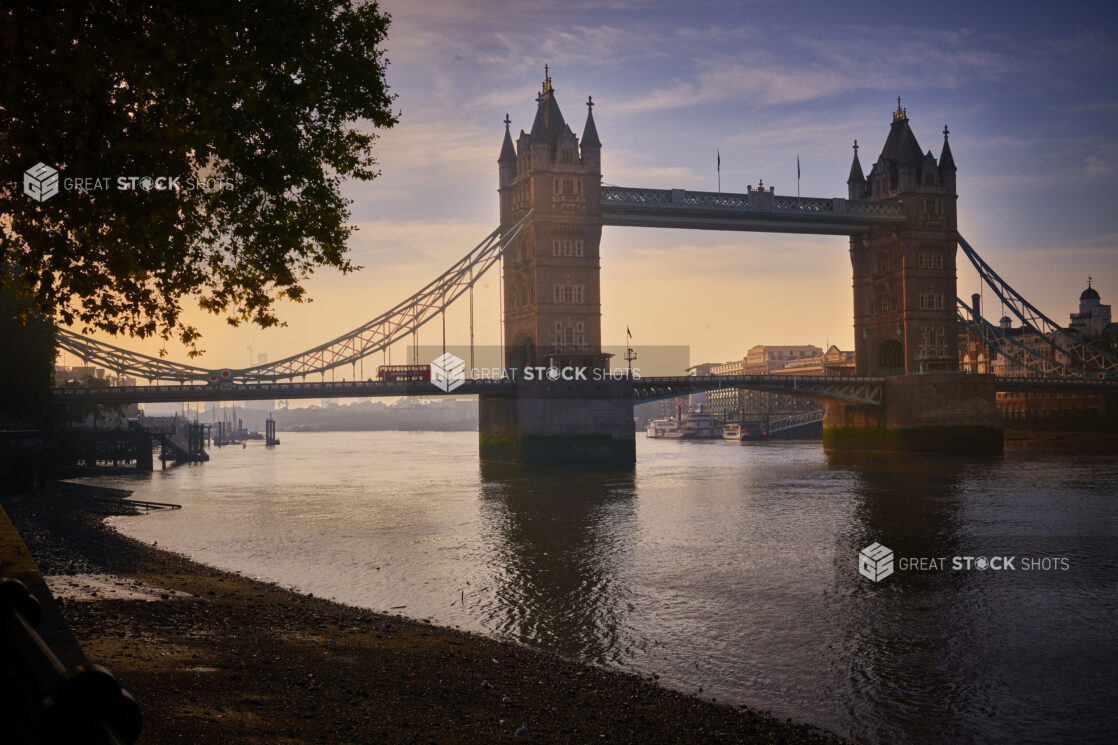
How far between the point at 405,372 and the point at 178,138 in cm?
5908

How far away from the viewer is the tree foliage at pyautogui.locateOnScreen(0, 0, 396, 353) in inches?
429

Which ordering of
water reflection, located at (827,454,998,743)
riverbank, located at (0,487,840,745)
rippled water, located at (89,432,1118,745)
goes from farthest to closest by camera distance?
rippled water, located at (89,432,1118,745) → water reflection, located at (827,454,998,743) → riverbank, located at (0,487,840,745)

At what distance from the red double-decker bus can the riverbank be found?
5210cm

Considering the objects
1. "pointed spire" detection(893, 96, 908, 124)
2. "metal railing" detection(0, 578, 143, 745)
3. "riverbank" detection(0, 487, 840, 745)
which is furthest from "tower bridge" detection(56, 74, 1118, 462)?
"metal railing" detection(0, 578, 143, 745)

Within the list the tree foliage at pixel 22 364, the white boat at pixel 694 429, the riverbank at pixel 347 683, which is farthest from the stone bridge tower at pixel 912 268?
the riverbank at pixel 347 683

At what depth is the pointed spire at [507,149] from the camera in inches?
3068

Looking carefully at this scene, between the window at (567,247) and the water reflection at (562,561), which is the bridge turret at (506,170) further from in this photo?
the water reflection at (562,561)

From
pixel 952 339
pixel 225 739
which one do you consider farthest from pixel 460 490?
pixel 952 339

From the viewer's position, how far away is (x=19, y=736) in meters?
3.18

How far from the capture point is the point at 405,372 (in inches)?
2771

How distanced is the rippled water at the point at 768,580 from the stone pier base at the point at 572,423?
13.0 metres

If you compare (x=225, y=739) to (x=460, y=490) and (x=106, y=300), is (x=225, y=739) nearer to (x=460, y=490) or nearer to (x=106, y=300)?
(x=106, y=300)

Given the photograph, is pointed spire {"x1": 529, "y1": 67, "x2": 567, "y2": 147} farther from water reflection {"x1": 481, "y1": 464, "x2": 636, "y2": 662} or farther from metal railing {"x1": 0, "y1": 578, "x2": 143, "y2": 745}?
metal railing {"x1": 0, "y1": 578, "x2": 143, "y2": 745}

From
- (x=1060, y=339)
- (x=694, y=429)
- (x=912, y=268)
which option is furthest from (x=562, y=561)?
(x=694, y=429)
